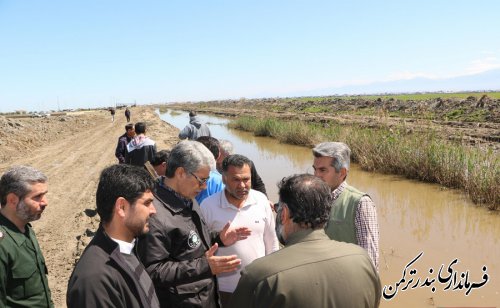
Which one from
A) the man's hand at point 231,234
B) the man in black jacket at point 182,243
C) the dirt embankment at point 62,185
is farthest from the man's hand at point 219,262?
the dirt embankment at point 62,185

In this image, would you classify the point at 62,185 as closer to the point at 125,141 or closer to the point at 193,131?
the point at 125,141

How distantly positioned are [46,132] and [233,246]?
83.4 feet

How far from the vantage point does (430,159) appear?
10.0 meters

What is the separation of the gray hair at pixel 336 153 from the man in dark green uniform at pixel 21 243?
6.37 ft

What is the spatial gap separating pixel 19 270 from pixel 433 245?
621 centimetres

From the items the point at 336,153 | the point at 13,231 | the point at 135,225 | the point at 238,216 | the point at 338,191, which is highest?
the point at 336,153

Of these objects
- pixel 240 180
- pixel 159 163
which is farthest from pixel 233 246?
pixel 159 163

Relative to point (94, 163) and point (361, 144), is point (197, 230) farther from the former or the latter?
point (94, 163)

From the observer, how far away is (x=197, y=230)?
2305mm

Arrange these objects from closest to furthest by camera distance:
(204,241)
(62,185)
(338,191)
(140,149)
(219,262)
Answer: (219,262) → (204,241) → (338,191) → (140,149) → (62,185)

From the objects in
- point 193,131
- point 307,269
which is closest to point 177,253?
point 307,269

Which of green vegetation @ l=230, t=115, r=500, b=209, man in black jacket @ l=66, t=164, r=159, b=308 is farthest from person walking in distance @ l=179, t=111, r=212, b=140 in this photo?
green vegetation @ l=230, t=115, r=500, b=209

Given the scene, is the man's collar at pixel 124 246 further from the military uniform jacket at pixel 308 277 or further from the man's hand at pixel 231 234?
the man's hand at pixel 231 234

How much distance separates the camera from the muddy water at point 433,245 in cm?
491
